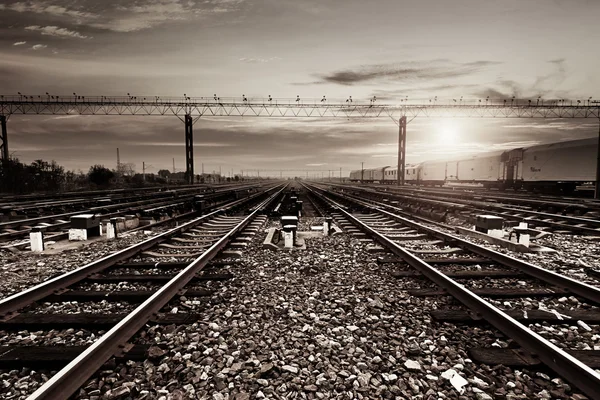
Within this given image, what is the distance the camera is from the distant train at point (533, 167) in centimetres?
2370

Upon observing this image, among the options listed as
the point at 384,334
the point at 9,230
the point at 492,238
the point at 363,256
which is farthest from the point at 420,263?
the point at 9,230

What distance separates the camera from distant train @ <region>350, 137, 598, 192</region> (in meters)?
23.7

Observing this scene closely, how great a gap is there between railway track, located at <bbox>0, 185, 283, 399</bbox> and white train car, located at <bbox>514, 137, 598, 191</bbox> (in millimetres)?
27986

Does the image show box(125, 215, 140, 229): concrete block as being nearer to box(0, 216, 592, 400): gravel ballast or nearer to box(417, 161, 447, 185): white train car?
box(0, 216, 592, 400): gravel ballast

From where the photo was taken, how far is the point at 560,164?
82.2 ft

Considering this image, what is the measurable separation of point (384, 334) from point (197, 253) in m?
4.63

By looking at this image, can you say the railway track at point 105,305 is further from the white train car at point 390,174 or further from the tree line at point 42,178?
the white train car at point 390,174

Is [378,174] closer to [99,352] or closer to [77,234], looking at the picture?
Answer: [77,234]

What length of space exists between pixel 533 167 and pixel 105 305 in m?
32.4


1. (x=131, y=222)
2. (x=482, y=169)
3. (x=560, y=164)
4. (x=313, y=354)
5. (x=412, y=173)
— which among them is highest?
(x=560, y=164)

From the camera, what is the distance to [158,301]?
12.8 feet

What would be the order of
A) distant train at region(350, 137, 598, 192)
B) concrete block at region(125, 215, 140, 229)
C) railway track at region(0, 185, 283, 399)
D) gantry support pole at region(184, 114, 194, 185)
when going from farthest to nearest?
1. gantry support pole at region(184, 114, 194, 185)
2. distant train at region(350, 137, 598, 192)
3. concrete block at region(125, 215, 140, 229)
4. railway track at region(0, 185, 283, 399)

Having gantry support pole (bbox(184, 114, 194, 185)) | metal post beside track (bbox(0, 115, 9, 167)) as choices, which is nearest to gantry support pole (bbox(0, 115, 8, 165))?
metal post beside track (bbox(0, 115, 9, 167))

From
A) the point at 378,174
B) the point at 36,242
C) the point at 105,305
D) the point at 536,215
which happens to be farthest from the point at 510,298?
the point at 378,174
